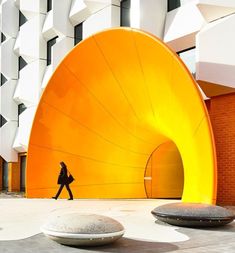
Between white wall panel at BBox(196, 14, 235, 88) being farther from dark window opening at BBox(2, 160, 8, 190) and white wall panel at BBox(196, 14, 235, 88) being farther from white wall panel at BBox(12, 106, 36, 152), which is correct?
dark window opening at BBox(2, 160, 8, 190)

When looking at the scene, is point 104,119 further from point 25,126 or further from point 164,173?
point 25,126

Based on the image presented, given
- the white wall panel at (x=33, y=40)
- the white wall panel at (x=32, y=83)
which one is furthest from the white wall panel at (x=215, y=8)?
the white wall panel at (x=33, y=40)

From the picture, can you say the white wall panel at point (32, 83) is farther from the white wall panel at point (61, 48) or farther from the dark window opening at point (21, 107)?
the white wall panel at point (61, 48)

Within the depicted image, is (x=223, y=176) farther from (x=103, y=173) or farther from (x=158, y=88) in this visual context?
(x=103, y=173)

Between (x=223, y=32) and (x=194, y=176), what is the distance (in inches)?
174

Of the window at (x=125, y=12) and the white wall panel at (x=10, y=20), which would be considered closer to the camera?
the window at (x=125, y=12)

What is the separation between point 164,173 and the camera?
1711 cm

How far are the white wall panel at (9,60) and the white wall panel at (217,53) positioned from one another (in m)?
20.3

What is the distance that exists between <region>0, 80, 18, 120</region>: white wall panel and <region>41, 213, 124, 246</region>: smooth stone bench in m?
24.9

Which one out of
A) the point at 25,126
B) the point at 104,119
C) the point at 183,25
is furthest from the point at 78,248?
→ the point at 25,126

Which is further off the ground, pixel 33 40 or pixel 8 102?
pixel 33 40

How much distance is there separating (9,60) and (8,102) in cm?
301

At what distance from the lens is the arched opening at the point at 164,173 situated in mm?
16906

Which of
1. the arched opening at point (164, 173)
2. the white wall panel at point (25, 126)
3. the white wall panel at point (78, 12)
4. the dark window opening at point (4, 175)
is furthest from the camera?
the dark window opening at point (4, 175)
